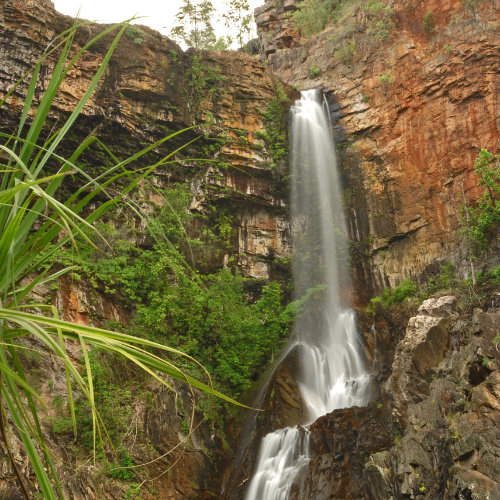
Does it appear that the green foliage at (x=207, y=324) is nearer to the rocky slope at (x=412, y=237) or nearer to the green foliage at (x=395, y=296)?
the rocky slope at (x=412, y=237)

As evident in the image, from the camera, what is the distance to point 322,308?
47.8ft

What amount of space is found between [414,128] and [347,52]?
518 cm

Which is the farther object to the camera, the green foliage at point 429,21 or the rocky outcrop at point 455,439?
the green foliage at point 429,21

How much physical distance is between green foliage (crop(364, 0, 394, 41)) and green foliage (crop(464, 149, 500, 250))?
24.2ft

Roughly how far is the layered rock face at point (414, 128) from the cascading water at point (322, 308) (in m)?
0.72

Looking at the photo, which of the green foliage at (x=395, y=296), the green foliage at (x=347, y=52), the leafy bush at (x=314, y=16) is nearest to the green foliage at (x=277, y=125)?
the green foliage at (x=347, y=52)

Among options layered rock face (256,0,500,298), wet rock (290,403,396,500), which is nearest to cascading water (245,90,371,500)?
wet rock (290,403,396,500)

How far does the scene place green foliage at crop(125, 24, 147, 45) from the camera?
47.9 feet

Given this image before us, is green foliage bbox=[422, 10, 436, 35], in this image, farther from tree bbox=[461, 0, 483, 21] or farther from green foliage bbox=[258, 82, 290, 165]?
green foliage bbox=[258, 82, 290, 165]

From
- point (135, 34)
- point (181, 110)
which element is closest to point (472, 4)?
point (181, 110)

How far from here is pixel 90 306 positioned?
11.2 m

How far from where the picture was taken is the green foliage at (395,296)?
551 inches

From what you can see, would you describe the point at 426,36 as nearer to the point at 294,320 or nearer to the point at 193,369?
the point at 294,320

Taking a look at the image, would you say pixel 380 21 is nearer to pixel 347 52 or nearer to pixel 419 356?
pixel 347 52
